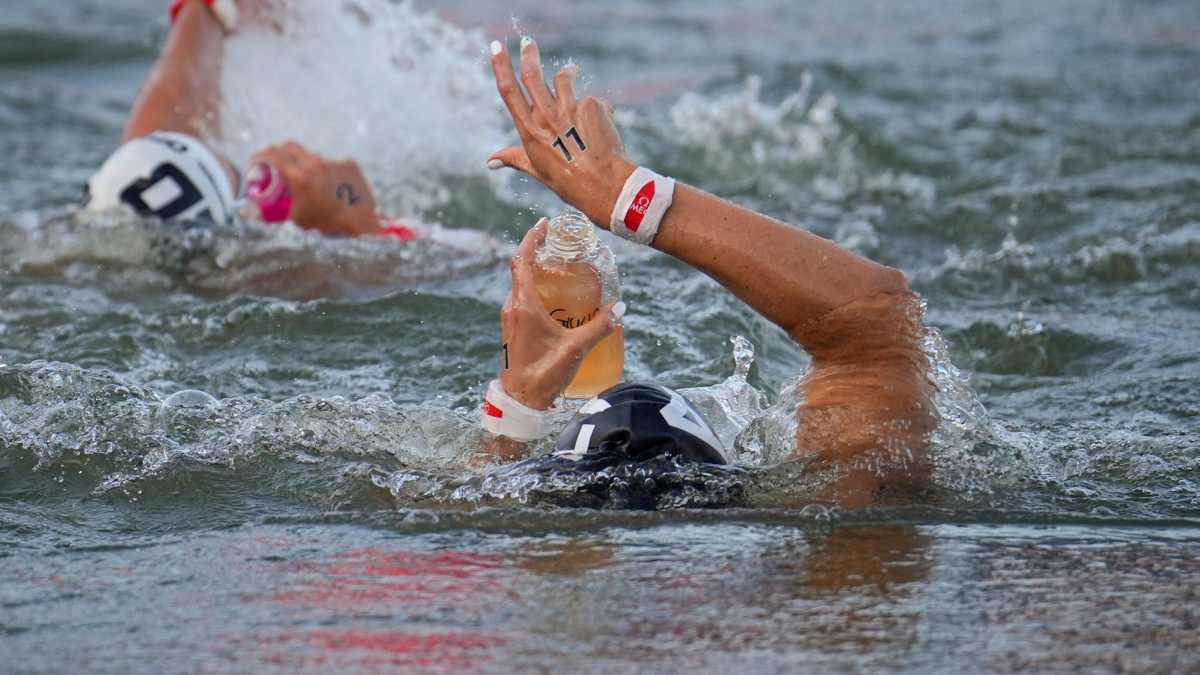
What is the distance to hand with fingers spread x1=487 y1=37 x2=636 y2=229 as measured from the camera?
392 cm

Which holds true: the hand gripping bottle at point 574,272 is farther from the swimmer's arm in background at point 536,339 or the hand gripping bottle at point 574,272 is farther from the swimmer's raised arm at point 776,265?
the swimmer's raised arm at point 776,265

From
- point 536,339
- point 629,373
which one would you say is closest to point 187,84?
point 629,373

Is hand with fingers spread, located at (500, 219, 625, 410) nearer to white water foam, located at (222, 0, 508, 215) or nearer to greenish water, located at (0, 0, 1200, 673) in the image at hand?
Result: greenish water, located at (0, 0, 1200, 673)

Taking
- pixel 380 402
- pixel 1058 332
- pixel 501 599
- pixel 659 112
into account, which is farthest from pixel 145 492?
pixel 659 112

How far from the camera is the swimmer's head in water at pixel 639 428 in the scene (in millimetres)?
4148

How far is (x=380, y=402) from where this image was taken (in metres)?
5.09

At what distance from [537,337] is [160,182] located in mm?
3398

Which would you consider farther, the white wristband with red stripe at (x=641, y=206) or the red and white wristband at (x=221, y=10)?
the red and white wristband at (x=221, y=10)

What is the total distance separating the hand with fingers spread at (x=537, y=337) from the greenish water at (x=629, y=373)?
27 centimetres

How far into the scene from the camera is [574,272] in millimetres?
4324

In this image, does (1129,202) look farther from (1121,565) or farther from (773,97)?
(1121,565)

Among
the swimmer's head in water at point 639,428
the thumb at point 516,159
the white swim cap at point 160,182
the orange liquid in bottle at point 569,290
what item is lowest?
the swimmer's head in water at point 639,428

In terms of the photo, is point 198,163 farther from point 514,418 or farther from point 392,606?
point 392,606

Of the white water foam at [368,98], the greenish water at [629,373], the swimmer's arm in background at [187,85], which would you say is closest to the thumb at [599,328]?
the greenish water at [629,373]
